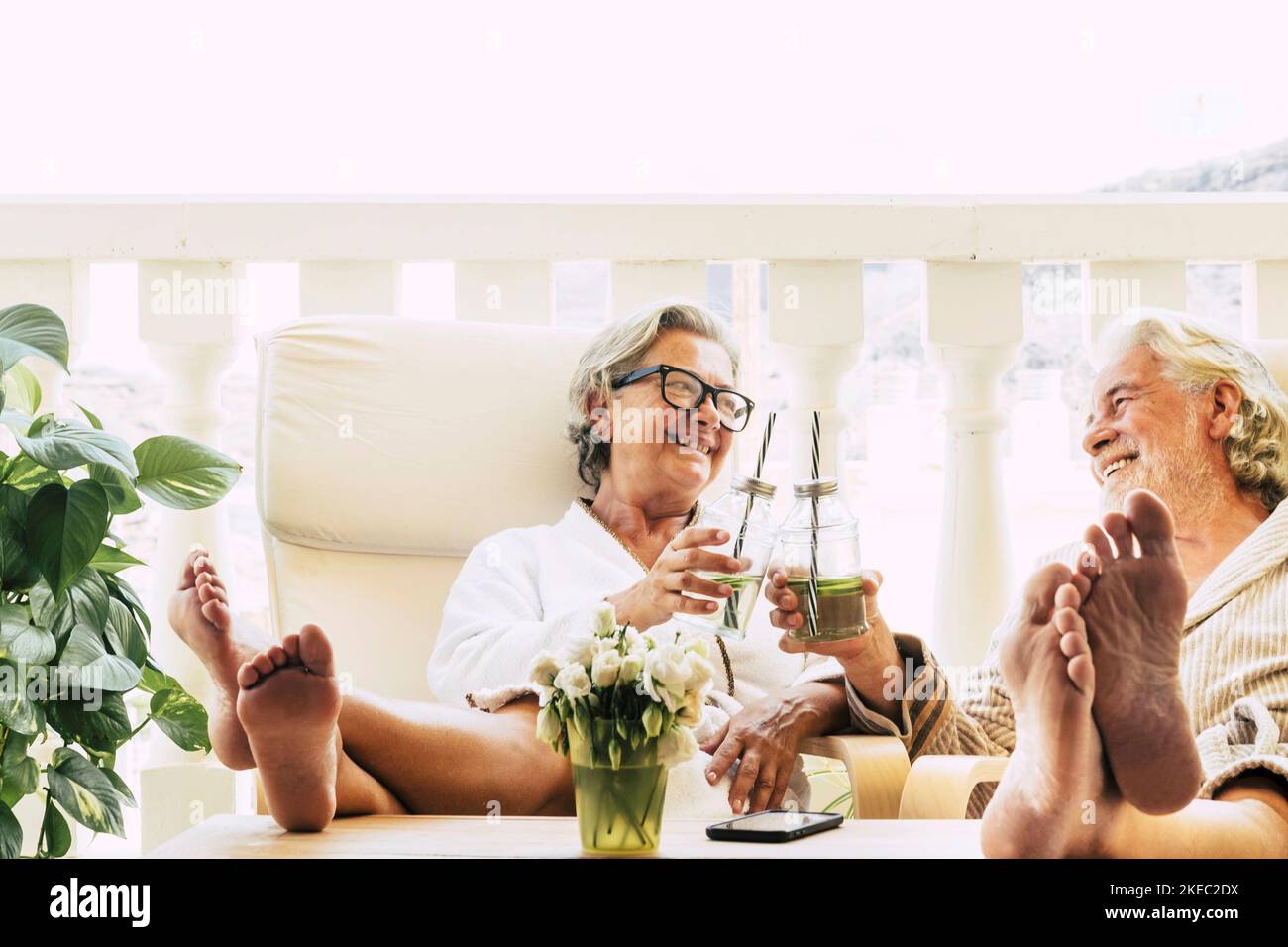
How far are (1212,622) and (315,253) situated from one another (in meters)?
1.31

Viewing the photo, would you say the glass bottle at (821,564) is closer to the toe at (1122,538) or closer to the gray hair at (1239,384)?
the toe at (1122,538)

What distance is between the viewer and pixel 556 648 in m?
1.46

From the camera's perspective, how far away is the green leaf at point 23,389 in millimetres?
1592

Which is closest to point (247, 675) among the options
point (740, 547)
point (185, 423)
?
point (740, 547)

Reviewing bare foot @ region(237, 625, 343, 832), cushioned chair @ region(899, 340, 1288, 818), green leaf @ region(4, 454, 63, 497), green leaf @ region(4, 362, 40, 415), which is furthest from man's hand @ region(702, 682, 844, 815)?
green leaf @ region(4, 362, 40, 415)

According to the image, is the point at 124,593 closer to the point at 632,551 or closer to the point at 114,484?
the point at 114,484

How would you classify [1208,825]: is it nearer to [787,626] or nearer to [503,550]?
[787,626]

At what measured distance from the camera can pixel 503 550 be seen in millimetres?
1653

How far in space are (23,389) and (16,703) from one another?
427 mm

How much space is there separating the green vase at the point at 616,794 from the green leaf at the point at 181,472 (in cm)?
69

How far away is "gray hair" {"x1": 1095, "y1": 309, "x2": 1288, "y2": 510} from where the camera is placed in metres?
1.58

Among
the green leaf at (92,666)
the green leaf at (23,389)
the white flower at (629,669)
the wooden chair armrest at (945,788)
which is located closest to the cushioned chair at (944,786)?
the wooden chair armrest at (945,788)

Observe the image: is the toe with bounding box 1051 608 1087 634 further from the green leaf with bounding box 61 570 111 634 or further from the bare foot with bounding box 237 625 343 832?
the green leaf with bounding box 61 570 111 634
